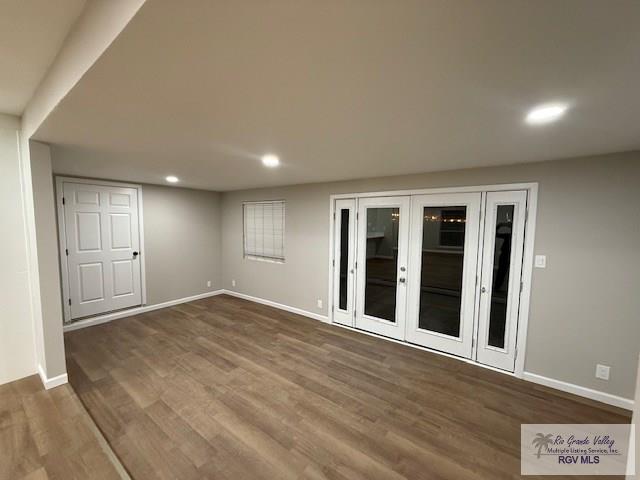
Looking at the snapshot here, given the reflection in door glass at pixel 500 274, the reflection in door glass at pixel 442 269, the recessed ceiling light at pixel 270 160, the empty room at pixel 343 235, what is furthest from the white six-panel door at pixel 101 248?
the reflection in door glass at pixel 500 274

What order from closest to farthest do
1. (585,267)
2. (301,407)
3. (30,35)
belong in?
(30,35) < (301,407) < (585,267)

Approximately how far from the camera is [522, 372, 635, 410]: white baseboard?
93.6 inches

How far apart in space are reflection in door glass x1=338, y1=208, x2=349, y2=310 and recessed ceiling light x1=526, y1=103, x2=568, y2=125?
258cm

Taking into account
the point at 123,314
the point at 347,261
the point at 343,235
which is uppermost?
the point at 343,235

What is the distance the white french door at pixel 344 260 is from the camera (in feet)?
13.1

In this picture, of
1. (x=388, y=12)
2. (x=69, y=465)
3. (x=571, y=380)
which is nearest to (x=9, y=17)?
(x=388, y=12)

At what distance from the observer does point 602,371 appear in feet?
8.02

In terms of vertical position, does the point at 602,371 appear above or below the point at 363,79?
below

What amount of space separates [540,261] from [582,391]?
1275 mm

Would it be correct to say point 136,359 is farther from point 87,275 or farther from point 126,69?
point 126,69

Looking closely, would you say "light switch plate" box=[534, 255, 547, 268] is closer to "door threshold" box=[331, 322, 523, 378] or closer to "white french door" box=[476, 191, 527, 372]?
"white french door" box=[476, 191, 527, 372]

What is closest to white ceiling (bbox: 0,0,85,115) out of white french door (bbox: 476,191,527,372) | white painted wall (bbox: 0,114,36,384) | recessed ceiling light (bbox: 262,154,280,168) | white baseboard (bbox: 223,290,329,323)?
white painted wall (bbox: 0,114,36,384)

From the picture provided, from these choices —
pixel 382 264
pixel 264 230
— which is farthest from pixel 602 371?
pixel 264 230

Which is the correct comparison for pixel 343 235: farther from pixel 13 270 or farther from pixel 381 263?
pixel 13 270
